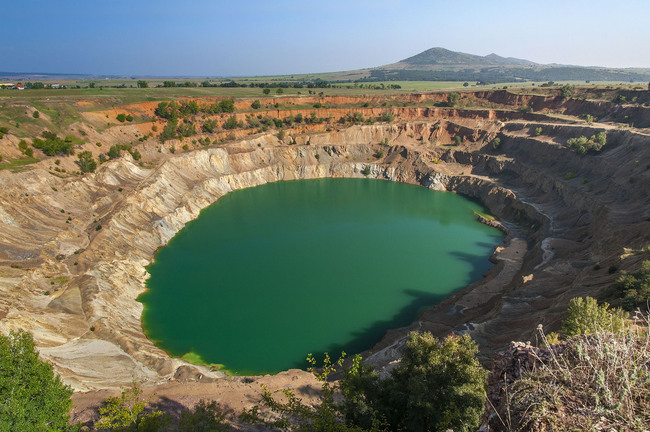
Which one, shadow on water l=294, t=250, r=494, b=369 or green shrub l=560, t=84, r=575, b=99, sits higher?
green shrub l=560, t=84, r=575, b=99

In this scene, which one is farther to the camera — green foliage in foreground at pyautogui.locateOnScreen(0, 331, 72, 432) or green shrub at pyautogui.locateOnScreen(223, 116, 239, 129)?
green shrub at pyautogui.locateOnScreen(223, 116, 239, 129)

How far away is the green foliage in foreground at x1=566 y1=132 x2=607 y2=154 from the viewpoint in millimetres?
53031

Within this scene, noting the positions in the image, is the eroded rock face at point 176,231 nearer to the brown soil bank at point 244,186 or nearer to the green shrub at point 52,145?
the brown soil bank at point 244,186

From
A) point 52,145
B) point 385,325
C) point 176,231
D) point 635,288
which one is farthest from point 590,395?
A: point 52,145

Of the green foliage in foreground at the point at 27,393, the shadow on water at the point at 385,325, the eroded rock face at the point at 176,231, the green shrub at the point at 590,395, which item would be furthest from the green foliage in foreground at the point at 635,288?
the green foliage in foreground at the point at 27,393

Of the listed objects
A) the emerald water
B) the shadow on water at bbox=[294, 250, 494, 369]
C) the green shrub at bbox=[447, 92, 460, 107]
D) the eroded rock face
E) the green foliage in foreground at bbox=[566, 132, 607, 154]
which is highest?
the green shrub at bbox=[447, 92, 460, 107]

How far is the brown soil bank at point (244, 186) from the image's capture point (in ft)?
82.8

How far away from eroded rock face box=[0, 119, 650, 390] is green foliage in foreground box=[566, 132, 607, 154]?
64.0 inches

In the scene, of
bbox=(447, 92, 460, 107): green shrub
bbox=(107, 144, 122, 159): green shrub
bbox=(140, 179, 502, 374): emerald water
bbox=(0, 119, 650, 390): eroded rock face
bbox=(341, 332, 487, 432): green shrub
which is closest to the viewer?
bbox=(341, 332, 487, 432): green shrub

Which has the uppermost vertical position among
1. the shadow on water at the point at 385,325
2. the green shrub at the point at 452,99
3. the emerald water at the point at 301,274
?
the green shrub at the point at 452,99

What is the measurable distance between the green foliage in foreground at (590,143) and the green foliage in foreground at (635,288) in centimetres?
3871

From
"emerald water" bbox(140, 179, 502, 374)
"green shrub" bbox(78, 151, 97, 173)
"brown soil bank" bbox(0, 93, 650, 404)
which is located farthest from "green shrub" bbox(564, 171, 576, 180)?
"green shrub" bbox(78, 151, 97, 173)

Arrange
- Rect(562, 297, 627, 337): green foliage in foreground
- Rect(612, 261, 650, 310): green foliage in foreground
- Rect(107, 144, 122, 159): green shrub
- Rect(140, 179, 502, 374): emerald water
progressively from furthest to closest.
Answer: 1. Rect(107, 144, 122, 159): green shrub
2. Rect(140, 179, 502, 374): emerald water
3. Rect(612, 261, 650, 310): green foliage in foreground
4. Rect(562, 297, 627, 337): green foliage in foreground

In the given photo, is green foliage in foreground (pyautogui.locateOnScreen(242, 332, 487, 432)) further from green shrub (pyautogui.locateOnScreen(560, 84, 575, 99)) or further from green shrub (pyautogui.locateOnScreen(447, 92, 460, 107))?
green shrub (pyautogui.locateOnScreen(447, 92, 460, 107))
